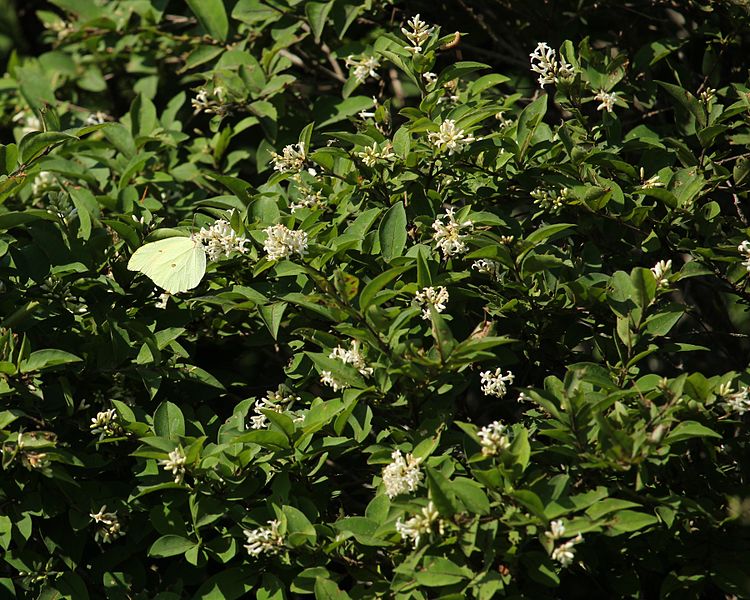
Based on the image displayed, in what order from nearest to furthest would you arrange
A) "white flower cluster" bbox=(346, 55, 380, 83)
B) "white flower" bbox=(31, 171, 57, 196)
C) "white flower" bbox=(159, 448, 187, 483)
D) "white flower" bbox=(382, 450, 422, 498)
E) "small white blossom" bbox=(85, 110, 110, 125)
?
"white flower" bbox=(382, 450, 422, 498) → "white flower" bbox=(159, 448, 187, 483) → "white flower cluster" bbox=(346, 55, 380, 83) → "white flower" bbox=(31, 171, 57, 196) → "small white blossom" bbox=(85, 110, 110, 125)

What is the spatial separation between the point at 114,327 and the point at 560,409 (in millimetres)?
1162

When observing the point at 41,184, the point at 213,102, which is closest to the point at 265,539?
the point at 213,102

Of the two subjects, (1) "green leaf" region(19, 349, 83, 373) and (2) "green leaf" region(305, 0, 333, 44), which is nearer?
(1) "green leaf" region(19, 349, 83, 373)

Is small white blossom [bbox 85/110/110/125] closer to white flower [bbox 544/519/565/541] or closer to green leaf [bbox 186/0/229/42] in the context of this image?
green leaf [bbox 186/0/229/42]

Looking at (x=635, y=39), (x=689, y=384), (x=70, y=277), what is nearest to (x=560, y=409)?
(x=689, y=384)

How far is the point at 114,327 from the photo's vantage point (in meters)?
2.23

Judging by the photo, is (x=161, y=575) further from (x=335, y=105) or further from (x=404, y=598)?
(x=335, y=105)

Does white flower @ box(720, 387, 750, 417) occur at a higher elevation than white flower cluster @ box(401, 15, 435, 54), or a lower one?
lower

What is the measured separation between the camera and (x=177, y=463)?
196 cm

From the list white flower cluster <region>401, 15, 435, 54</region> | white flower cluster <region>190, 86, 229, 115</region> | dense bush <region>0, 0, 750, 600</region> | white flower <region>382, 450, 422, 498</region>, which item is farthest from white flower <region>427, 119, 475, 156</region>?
white flower cluster <region>190, 86, 229, 115</region>

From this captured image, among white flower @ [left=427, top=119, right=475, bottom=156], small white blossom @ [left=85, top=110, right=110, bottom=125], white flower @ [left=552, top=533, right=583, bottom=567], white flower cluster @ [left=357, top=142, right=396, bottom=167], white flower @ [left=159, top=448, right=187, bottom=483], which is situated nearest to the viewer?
white flower @ [left=552, top=533, right=583, bottom=567]

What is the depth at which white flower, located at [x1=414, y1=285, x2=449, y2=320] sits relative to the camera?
198 centimetres

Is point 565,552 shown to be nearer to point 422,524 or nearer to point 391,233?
point 422,524

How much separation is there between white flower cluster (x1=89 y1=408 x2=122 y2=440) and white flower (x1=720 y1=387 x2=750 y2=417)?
1.43m
